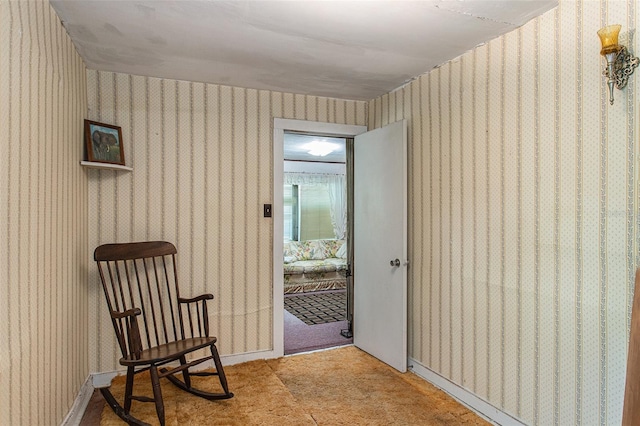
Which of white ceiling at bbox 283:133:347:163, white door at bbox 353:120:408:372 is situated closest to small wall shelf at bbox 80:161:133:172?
white ceiling at bbox 283:133:347:163

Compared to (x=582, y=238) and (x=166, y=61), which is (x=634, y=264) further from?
(x=166, y=61)

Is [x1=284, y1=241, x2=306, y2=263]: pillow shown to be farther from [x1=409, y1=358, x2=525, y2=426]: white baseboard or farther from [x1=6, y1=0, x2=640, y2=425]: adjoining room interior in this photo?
[x1=409, y1=358, x2=525, y2=426]: white baseboard

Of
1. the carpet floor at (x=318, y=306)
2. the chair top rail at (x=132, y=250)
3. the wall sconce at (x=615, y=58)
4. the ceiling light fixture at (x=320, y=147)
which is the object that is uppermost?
the ceiling light fixture at (x=320, y=147)

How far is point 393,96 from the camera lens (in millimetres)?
3303

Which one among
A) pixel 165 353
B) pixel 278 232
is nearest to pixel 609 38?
pixel 278 232

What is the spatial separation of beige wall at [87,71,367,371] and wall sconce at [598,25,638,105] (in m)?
2.25

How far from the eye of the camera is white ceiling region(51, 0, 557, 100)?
1.93m

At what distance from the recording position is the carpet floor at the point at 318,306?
4613 mm

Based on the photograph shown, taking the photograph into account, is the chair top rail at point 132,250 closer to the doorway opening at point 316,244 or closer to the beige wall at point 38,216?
the beige wall at point 38,216

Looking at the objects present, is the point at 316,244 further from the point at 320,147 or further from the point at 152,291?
the point at 152,291

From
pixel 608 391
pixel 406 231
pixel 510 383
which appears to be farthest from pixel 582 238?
pixel 406 231

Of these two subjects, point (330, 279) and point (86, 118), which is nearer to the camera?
point (86, 118)

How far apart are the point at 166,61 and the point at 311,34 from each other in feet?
3.60

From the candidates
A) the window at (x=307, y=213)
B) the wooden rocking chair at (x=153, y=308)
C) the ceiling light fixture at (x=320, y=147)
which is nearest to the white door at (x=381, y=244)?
the wooden rocking chair at (x=153, y=308)
